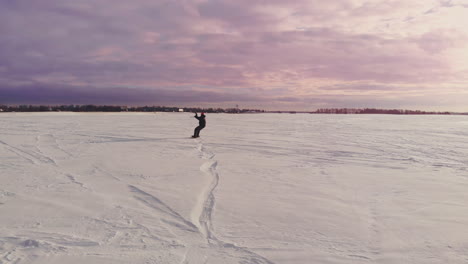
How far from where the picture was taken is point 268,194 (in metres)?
4.91

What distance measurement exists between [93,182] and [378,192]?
17.3 feet

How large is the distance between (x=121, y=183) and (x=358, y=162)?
6.17m

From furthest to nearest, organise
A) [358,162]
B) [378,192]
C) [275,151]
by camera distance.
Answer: [275,151] < [358,162] < [378,192]

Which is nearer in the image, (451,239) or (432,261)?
(432,261)

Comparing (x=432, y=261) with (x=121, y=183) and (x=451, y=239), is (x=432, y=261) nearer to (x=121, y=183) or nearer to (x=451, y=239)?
(x=451, y=239)

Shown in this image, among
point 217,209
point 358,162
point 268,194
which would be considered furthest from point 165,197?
point 358,162

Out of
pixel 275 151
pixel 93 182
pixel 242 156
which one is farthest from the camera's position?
pixel 275 151

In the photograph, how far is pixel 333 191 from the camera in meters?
5.14

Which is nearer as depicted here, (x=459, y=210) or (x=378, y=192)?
(x=459, y=210)

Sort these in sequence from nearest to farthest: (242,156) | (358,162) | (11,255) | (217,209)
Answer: (11,255), (217,209), (358,162), (242,156)

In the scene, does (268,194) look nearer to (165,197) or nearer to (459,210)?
(165,197)

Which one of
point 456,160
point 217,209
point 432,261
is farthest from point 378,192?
point 456,160

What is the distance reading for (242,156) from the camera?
28.6 feet

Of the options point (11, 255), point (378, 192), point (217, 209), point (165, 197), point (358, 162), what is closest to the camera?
point (11, 255)
